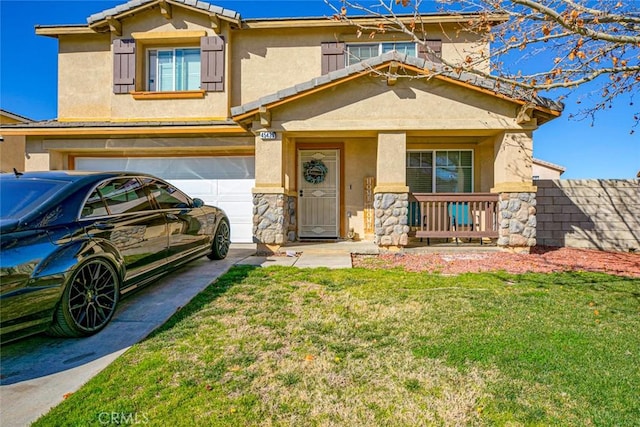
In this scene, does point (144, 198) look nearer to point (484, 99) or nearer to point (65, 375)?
point (65, 375)

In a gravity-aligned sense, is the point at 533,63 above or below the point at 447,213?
above

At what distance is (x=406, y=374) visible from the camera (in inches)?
104

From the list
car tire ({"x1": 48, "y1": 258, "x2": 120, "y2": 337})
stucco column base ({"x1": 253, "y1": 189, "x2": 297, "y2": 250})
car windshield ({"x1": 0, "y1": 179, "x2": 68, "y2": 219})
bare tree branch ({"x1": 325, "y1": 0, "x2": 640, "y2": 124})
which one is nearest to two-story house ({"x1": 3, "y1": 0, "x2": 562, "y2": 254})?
stucco column base ({"x1": 253, "y1": 189, "x2": 297, "y2": 250})

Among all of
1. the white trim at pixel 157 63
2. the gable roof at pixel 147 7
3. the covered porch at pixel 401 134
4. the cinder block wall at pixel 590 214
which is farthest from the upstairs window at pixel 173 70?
the cinder block wall at pixel 590 214

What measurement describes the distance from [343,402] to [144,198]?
11.8ft

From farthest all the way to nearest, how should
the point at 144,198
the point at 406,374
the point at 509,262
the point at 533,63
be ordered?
the point at 509,262 → the point at 533,63 → the point at 144,198 → the point at 406,374

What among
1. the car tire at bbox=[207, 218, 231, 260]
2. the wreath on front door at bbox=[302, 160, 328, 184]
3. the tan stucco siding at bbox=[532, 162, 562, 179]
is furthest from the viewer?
Result: the tan stucco siding at bbox=[532, 162, 562, 179]

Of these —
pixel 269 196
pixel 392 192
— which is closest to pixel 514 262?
pixel 392 192

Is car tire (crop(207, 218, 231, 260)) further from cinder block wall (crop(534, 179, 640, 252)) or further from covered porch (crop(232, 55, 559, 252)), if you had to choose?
cinder block wall (crop(534, 179, 640, 252))

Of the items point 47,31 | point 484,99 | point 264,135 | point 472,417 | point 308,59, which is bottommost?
point 472,417

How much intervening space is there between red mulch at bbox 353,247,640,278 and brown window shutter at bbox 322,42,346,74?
5.65 m

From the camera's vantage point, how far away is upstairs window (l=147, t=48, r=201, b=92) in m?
9.90

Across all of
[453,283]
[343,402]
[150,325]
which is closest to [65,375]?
[150,325]

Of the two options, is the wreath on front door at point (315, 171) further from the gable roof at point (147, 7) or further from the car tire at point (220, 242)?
the gable roof at point (147, 7)
